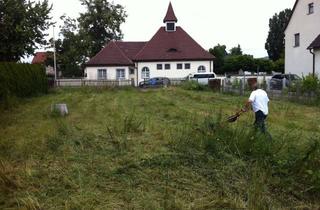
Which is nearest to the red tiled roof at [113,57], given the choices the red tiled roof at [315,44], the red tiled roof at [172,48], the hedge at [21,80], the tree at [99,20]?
the red tiled roof at [172,48]

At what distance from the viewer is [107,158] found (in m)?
7.57

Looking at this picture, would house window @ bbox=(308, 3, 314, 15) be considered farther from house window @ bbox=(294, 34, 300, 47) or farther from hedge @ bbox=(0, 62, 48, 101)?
hedge @ bbox=(0, 62, 48, 101)

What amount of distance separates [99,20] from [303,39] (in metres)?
36.4

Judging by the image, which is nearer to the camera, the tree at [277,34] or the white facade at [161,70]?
the white facade at [161,70]

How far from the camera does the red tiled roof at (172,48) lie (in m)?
50.9

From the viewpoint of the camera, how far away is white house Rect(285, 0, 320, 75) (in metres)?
30.6

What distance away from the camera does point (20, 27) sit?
25609mm

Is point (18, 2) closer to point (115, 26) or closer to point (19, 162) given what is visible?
point (19, 162)

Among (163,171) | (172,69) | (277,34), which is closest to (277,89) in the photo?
(163,171)

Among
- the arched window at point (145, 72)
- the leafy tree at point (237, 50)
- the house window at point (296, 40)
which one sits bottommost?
the arched window at point (145, 72)

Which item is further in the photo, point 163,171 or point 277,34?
point 277,34

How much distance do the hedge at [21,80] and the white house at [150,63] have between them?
19.6 meters

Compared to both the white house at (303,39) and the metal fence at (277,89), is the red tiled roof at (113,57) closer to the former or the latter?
the white house at (303,39)

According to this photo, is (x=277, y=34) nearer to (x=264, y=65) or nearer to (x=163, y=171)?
(x=264, y=65)
